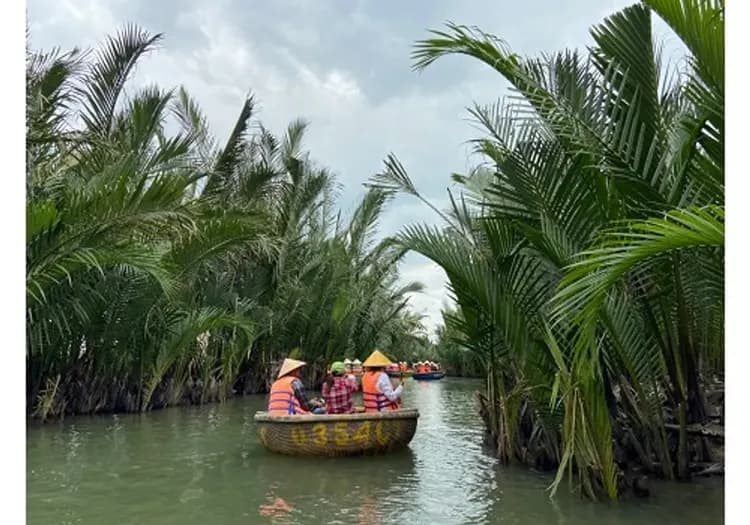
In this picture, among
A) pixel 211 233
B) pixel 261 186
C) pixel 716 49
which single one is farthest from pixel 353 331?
pixel 716 49

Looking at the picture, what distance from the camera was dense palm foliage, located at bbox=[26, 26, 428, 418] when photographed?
9008mm

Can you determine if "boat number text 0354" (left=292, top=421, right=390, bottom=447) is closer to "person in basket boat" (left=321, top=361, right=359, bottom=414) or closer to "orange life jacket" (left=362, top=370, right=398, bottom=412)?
"person in basket boat" (left=321, top=361, right=359, bottom=414)

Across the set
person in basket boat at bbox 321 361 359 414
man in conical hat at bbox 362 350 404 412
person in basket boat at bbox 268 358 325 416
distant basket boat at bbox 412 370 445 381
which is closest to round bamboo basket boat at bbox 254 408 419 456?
person in basket boat at bbox 268 358 325 416

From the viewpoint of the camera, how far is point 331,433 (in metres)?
8.62

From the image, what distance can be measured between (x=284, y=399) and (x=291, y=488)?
201cm

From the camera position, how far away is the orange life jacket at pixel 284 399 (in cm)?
916

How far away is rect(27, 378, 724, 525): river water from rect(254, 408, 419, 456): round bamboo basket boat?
0.15 meters

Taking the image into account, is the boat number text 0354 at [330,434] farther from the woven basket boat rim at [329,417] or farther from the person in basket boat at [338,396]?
the person in basket boat at [338,396]

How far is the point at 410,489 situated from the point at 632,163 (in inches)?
149

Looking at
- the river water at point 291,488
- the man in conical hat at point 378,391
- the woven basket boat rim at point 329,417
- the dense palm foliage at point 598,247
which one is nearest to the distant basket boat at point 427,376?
the river water at point 291,488

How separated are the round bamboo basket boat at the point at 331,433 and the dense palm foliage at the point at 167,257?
2117 mm

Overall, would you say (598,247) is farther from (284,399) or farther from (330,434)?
(284,399)

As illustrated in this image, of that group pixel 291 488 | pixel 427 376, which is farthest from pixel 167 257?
pixel 427 376
